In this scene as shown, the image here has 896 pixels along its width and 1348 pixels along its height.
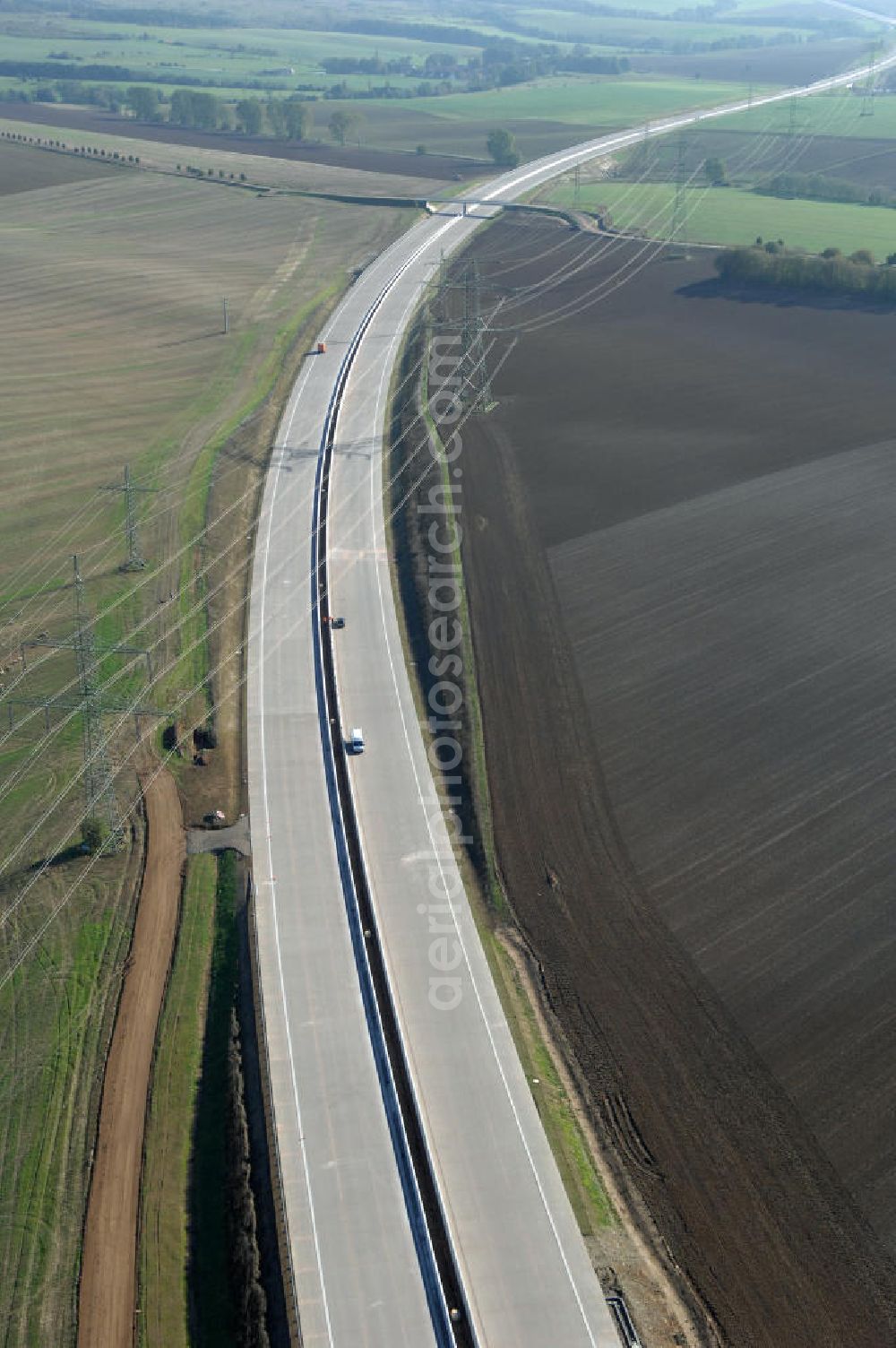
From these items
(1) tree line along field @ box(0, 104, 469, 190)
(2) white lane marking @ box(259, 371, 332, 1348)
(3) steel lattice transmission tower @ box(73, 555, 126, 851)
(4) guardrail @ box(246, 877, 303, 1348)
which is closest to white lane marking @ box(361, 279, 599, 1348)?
(2) white lane marking @ box(259, 371, 332, 1348)

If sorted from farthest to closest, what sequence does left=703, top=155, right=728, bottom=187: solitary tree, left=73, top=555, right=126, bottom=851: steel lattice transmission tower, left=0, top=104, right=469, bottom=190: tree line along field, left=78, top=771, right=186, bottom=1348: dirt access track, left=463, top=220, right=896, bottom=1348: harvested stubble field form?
left=703, top=155, right=728, bottom=187: solitary tree < left=0, top=104, right=469, bottom=190: tree line along field < left=73, top=555, right=126, bottom=851: steel lattice transmission tower < left=463, top=220, right=896, bottom=1348: harvested stubble field < left=78, top=771, right=186, bottom=1348: dirt access track

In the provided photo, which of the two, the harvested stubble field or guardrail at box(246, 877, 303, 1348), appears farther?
the harvested stubble field

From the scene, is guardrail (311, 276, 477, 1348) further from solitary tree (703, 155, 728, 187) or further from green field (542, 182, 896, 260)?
solitary tree (703, 155, 728, 187)

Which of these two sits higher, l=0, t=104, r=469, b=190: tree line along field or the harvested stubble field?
l=0, t=104, r=469, b=190: tree line along field

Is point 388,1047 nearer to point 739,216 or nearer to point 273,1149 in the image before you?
point 273,1149

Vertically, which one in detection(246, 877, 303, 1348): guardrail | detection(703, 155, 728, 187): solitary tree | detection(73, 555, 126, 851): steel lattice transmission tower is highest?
detection(703, 155, 728, 187): solitary tree

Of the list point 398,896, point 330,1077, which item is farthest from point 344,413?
point 330,1077

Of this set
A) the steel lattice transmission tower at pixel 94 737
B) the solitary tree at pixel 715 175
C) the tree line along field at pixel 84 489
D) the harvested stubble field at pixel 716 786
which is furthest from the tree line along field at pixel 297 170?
the steel lattice transmission tower at pixel 94 737

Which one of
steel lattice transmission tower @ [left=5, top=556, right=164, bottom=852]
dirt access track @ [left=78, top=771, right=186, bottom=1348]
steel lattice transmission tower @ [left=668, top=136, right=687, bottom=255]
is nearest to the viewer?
dirt access track @ [left=78, top=771, right=186, bottom=1348]
